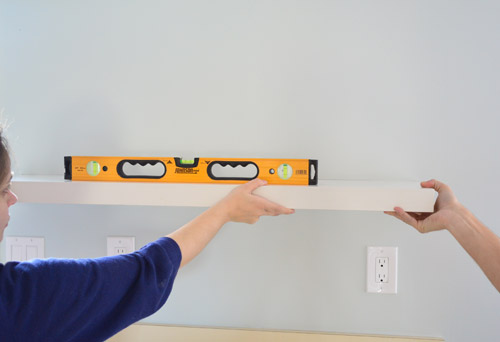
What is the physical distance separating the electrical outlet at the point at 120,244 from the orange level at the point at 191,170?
29 centimetres

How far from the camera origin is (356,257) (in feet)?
3.43

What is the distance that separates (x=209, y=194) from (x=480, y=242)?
513mm

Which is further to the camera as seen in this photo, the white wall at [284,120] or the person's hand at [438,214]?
the white wall at [284,120]

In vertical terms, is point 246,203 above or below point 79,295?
above

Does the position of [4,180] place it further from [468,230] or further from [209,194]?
[468,230]

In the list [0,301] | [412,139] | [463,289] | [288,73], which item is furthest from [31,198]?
[463,289]

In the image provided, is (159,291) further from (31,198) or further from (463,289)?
(463,289)

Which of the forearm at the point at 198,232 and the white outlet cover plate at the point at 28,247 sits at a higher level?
the forearm at the point at 198,232

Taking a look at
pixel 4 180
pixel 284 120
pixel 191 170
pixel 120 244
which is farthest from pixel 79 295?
pixel 284 120

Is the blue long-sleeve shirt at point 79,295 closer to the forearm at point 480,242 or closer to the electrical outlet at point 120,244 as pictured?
the electrical outlet at point 120,244

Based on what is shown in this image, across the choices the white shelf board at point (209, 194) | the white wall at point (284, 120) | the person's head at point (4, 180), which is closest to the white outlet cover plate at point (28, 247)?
the white wall at point (284, 120)

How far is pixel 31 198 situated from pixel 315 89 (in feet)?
2.22

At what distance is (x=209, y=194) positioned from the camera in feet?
2.61

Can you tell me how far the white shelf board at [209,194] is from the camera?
76cm
